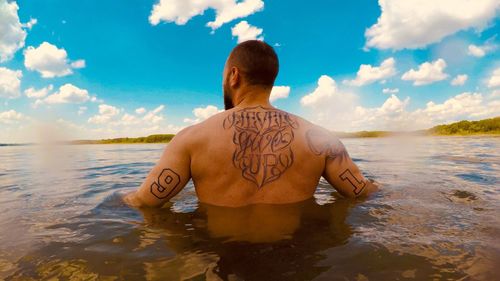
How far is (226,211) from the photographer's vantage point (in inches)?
127

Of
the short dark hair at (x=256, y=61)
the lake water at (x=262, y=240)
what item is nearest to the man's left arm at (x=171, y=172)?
the lake water at (x=262, y=240)

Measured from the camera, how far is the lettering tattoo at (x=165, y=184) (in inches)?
128

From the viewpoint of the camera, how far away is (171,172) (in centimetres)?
325

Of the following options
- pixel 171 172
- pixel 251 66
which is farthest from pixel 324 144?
pixel 171 172

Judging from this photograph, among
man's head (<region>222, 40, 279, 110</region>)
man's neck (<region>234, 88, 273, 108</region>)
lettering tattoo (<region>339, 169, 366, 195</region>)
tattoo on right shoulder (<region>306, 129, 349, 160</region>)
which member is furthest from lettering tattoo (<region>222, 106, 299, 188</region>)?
lettering tattoo (<region>339, 169, 366, 195</region>)

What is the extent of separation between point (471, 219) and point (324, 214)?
1404 mm

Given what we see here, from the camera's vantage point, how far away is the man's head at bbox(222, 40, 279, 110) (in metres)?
3.40

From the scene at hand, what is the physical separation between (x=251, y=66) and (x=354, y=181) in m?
1.86

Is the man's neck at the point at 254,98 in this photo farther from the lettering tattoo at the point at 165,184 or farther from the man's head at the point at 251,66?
the lettering tattoo at the point at 165,184

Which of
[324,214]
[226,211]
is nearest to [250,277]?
[226,211]

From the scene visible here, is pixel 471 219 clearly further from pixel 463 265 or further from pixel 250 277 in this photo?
pixel 250 277

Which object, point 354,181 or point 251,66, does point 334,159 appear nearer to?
point 354,181

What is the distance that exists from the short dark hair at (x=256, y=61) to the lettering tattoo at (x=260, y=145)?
1.30ft

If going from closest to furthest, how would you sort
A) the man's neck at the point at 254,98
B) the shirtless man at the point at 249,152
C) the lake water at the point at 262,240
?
the lake water at the point at 262,240 → the shirtless man at the point at 249,152 → the man's neck at the point at 254,98
